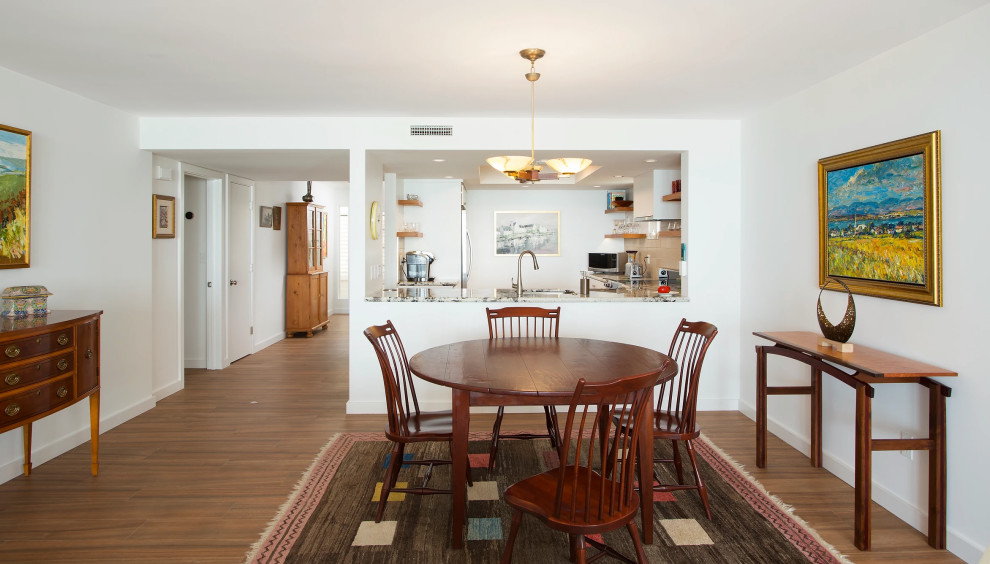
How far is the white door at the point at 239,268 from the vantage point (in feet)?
20.5

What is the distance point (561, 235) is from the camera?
8500 mm

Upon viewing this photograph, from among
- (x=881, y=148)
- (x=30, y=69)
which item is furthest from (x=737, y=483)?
(x=30, y=69)

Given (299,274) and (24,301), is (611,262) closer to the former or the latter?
(299,274)

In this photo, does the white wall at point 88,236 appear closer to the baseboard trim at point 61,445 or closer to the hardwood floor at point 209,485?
the baseboard trim at point 61,445

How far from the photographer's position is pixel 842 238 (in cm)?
316

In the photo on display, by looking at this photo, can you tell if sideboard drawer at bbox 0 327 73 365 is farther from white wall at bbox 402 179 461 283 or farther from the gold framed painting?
white wall at bbox 402 179 461 283

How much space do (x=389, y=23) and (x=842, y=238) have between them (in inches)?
105

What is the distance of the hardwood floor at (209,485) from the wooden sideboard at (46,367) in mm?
332

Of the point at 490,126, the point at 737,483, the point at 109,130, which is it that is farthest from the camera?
the point at 490,126

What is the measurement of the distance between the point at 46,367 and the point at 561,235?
6.63 metres

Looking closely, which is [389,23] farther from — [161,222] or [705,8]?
[161,222]

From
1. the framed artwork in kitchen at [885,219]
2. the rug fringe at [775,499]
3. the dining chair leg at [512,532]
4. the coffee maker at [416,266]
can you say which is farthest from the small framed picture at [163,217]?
the framed artwork in kitchen at [885,219]

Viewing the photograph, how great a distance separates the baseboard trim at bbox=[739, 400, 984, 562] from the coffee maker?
13.1 feet

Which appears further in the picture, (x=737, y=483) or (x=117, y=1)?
(x=737, y=483)
